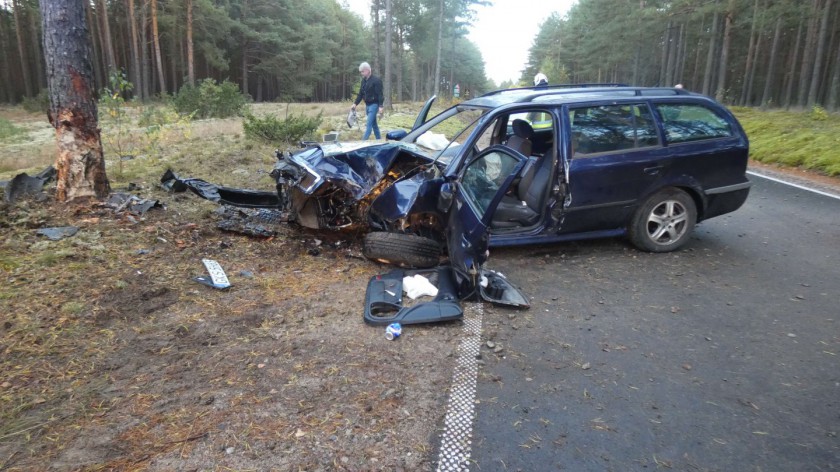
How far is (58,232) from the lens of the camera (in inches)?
199

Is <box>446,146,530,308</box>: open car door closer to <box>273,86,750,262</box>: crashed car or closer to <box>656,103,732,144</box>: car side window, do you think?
<box>273,86,750,262</box>: crashed car

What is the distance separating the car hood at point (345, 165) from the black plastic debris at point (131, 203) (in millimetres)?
→ 1884

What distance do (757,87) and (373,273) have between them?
46.1 m

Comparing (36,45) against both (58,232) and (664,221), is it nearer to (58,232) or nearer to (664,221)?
(58,232)

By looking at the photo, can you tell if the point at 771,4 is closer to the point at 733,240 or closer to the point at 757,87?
the point at 757,87

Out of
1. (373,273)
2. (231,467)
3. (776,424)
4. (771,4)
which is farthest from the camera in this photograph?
(771,4)

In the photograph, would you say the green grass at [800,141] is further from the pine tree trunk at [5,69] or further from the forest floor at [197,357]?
the pine tree trunk at [5,69]

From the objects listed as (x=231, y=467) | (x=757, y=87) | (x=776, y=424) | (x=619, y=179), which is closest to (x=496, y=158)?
(x=619, y=179)

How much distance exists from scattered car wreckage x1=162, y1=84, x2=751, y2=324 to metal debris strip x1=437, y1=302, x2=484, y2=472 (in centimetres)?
99

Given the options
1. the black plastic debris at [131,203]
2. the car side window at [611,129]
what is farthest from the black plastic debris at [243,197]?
the car side window at [611,129]

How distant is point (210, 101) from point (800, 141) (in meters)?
20.4

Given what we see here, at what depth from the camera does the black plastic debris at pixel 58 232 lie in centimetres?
495

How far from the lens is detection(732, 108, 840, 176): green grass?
10703mm

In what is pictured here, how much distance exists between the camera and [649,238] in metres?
5.29
